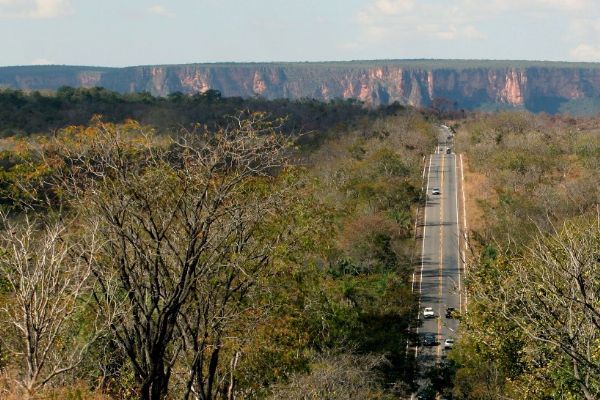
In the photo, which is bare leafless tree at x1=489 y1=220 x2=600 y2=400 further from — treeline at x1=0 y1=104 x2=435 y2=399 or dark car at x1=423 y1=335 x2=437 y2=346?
dark car at x1=423 y1=335 x2=437 y2=346

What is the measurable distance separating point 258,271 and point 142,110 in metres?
85.2

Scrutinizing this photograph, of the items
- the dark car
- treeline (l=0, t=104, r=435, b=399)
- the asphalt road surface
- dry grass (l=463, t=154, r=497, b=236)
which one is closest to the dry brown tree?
treeline (l=0, t=104, r=435, b=399)

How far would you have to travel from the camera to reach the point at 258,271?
14391 mm

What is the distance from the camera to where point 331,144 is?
77625 millimetres

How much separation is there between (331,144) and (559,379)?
206 feet

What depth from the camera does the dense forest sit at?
9734 mm

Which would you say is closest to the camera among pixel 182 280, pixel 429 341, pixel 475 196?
pixel 182 280

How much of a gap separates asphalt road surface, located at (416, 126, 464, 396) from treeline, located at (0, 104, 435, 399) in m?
2.75

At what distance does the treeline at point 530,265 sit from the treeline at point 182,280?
3.98 meters

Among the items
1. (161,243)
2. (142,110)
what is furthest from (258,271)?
(142,110)

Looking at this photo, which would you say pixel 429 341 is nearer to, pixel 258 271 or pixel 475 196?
pixel 258 271

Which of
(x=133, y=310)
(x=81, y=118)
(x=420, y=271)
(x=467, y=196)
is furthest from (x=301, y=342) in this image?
(x=81, y=118)

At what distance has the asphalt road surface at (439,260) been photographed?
125 ft

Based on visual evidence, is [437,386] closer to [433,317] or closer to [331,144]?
[433,317]
